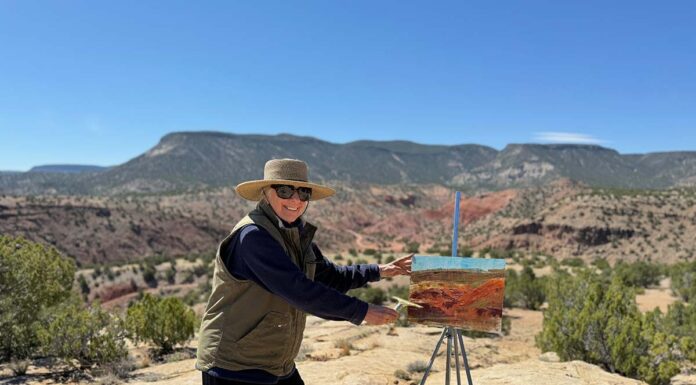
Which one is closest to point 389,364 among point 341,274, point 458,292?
point 458,292

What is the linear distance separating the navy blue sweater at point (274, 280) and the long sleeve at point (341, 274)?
2.62 feet

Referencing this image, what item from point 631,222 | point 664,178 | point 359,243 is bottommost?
point 359,243

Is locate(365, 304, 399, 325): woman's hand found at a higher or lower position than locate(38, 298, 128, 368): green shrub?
higher

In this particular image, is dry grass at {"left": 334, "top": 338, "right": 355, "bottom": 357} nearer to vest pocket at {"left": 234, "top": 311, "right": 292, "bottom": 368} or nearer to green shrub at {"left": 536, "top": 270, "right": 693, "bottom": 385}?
green shrub at {"left": 536, "top": 270, "right": 693, "bottom": 385}

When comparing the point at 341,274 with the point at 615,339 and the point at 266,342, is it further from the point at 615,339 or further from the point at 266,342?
the point at 615,339

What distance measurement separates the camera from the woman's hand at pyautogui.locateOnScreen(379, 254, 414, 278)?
4355mm

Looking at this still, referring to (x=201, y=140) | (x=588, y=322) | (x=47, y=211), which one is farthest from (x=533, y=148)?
(x=588, y=322)

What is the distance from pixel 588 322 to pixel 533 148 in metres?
156

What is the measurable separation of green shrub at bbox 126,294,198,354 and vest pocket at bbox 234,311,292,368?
10.5 meters

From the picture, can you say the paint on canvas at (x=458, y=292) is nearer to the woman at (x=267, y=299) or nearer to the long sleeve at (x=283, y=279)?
the woman at (x=267, y=299)

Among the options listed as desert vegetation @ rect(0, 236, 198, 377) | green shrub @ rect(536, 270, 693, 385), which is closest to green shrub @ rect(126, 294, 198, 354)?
desert vegetation @ rect(0, 236, 198, 377)

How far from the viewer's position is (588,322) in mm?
10828

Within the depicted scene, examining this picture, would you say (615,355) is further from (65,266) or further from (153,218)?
(153,218)

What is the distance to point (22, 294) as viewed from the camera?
11883 mm
